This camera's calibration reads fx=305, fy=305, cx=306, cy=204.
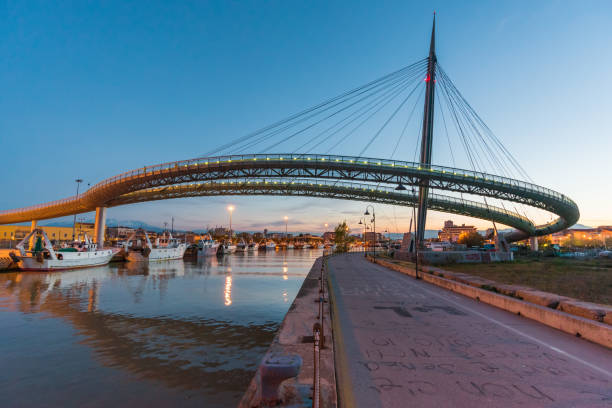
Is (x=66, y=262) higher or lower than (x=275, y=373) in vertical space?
lower

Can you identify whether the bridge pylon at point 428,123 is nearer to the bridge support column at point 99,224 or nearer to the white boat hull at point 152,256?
the white boat hull at point 152,256

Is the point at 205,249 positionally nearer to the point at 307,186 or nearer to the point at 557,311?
the point at 307,186

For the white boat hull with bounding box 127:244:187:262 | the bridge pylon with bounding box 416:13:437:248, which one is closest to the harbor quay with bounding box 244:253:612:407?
the bridge pylon with bounding box 416:13:437:248

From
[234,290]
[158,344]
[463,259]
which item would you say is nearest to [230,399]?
[158,344]

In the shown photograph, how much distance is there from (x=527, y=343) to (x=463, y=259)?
33.7m

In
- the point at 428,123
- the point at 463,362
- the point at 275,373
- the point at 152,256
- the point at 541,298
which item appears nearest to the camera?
the point at 275,373

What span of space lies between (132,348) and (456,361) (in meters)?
10.0

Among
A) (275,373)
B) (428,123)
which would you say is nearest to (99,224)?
(428,123)

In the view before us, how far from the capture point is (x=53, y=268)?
38719 millimetres

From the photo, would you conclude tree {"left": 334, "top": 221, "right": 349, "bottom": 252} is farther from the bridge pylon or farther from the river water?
the river water

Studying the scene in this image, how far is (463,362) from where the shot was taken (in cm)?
589

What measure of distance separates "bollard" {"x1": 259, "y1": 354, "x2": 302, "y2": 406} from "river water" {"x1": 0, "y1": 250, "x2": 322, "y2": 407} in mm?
3626

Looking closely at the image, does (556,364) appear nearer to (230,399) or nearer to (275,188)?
(230,399)

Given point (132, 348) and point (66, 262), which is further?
point (66, 262)
